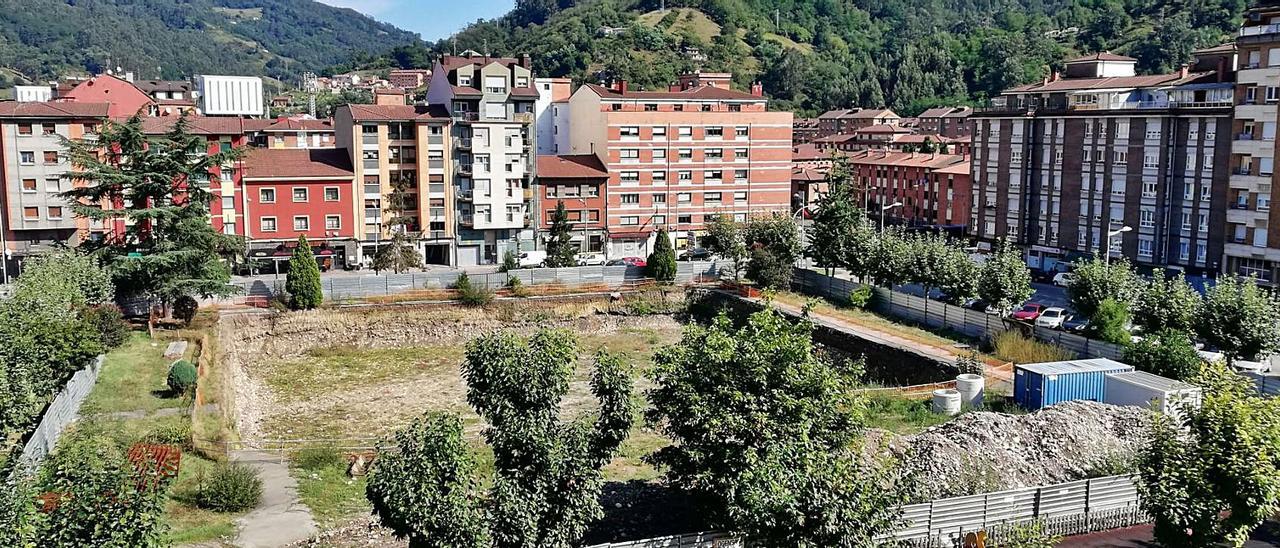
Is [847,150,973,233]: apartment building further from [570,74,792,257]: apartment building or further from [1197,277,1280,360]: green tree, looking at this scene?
[1197,277,1280,360]: green tree

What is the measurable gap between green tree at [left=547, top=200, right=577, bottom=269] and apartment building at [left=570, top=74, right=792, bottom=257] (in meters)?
4.51

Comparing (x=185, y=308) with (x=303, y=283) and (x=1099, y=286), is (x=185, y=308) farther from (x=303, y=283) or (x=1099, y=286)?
(x=1099, y=286)

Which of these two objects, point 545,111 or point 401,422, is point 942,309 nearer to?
point 401,422

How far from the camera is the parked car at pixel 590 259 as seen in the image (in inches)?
2491

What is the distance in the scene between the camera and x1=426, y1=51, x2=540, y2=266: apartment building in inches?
2491

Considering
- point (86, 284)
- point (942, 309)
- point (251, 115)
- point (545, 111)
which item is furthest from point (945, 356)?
point (251, 115)

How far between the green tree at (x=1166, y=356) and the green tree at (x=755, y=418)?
1455 centimetres

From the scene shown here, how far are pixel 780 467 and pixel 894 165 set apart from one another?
77995mm

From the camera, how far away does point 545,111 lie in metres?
77.1

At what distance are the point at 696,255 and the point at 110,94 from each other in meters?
42.4

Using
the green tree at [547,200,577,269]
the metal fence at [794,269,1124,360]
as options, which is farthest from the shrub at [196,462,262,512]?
the green tree at [547,200,577,269]

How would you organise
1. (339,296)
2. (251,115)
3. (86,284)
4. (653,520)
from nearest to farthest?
(653,520)
(86,284)
(339,296)
(251,115)

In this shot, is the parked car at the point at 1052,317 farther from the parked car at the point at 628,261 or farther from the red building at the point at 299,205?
the red building at the point at 299,205

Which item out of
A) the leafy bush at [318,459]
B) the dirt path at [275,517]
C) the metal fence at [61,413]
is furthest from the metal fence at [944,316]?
the metal fence at [61,413]
